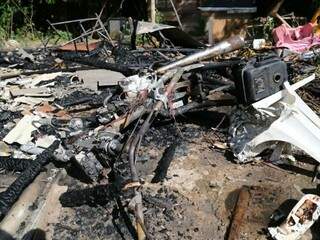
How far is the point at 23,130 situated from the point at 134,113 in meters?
1.83

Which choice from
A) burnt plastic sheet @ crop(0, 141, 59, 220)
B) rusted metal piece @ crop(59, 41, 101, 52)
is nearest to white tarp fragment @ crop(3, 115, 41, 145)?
burnt plastic sheet @ crop(0, 141, 59, 220)

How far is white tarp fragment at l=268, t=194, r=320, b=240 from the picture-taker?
4.27 meters

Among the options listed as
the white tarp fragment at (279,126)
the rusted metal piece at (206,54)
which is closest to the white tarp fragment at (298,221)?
the white tarp fragment at (279,126)

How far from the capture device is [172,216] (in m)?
4.75

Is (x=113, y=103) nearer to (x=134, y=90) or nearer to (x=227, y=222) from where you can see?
(x=134, y=90)

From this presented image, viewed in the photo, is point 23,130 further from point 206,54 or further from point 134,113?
point 206,54

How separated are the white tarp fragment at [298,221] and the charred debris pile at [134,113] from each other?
2 centimetres

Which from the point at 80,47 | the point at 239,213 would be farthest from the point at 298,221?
the point at 80,47

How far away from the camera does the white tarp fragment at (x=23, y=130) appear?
6465 millimetres

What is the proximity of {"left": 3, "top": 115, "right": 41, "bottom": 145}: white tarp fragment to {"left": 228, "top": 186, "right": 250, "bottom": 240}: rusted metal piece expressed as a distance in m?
3.34

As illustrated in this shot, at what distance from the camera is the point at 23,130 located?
6.71m

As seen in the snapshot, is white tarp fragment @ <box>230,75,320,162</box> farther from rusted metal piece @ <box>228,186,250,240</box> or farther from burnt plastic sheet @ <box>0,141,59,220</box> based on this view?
burnt plastic sheet @ <box>0,141,59,220</box>

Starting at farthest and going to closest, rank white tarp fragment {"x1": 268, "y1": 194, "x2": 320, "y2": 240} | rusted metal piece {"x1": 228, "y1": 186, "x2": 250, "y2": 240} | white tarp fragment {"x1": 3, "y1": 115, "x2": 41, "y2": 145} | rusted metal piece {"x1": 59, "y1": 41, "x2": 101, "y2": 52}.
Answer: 1. rusted metal piece {"x1": 59, "y1": 41, "x2": 101, "y2": 52}
2. white tarp fragment {"x1": 3, "y1": 115, "x2": 41, "y2": 145}
3. rusted metal piece {"x1": 228, "y1": 186, "x2": 250, "y2": 240}
4. white tarp fragment {"x1": 268, "y1": 194, "x2": 320, "y2": 240}

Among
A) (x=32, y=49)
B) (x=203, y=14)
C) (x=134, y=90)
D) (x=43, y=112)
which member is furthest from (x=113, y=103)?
(x=203, y=14)
